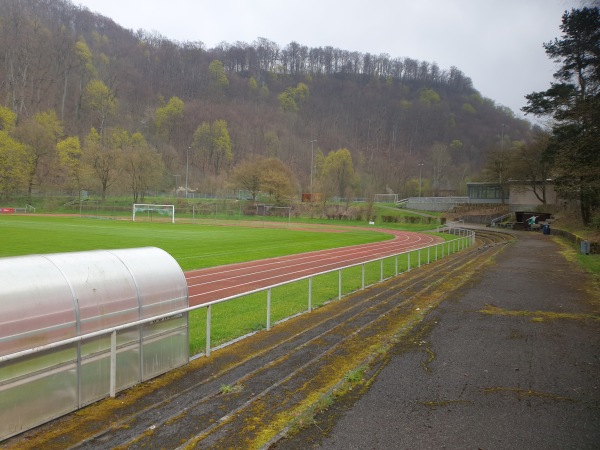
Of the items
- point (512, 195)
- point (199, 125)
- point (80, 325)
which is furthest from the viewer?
point (199, 125)

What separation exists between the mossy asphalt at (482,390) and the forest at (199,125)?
68.5 m

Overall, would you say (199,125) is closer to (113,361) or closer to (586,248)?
(586,248)

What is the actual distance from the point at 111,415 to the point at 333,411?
103 inches

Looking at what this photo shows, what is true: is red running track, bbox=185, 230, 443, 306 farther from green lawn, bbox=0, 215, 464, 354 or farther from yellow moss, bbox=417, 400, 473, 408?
yellow moss, bbox=417, 400, 473, 408

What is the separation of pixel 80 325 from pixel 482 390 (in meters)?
5.23

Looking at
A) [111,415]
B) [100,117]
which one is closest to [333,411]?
[111,415]

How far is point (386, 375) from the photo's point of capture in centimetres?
669

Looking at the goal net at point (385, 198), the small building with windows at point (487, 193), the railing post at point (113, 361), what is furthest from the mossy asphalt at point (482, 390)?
the goal net at point (385, 198)

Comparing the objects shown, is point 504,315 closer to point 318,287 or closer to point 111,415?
point 318,287

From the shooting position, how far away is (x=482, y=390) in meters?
6.14

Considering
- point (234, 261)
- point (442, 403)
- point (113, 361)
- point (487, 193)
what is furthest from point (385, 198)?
point (113, 361)

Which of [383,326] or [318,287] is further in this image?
[318,287]

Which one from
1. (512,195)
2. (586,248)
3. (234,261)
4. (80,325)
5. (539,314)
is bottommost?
(234,261)

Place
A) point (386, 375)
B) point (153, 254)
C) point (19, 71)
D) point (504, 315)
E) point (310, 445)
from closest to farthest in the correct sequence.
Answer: point (310, 445), point (386, 375), point (153, 254), point (504, 315), point (19, 71)
